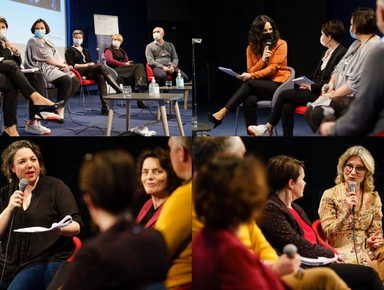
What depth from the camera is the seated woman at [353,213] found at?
10.8 ft

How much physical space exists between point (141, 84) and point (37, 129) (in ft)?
2.01

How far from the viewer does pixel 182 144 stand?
3.23 metres

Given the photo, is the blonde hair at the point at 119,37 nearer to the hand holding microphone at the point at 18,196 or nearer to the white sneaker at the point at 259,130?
the white sneaker at the point at 259,130

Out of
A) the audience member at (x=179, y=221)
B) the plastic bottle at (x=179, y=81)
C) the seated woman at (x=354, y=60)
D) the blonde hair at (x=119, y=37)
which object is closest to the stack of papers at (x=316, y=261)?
the audience member at (x=179, y=221)

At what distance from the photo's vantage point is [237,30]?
121 inches

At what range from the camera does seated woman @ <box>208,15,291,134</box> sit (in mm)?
3000

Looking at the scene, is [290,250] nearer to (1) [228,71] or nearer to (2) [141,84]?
(1) [228,71]

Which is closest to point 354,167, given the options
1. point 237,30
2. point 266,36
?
point 266,36

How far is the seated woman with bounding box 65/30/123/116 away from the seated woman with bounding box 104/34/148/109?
6 centimetres

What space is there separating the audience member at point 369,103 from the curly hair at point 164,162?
0.83 m

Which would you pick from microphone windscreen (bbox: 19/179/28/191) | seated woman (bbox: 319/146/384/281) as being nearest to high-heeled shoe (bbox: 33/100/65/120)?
microphone windscreen (bbox: 19/179/28/191)

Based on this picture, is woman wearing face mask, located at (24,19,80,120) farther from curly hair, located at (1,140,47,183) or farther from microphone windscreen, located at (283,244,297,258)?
microphone windscreen, located at (283,244,297,258)

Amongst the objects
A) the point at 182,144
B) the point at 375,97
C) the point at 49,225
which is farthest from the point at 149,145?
the point at 375,97

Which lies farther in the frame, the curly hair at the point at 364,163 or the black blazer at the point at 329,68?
the curly hair at the point at 364,163
